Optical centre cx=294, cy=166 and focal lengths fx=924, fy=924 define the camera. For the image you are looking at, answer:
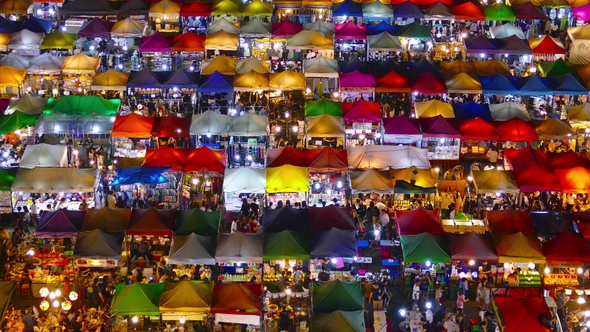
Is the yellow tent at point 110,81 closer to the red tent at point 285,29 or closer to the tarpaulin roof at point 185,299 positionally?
the red tent at point 285,29

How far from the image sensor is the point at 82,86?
40000mm

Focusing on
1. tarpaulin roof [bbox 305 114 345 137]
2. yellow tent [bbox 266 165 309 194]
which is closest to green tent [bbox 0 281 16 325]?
yellow tent [bbox 266 165 309 194]

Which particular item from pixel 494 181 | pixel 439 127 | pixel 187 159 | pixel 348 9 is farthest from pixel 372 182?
pixel 348 9

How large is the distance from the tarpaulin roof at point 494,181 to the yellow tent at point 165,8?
18853mm

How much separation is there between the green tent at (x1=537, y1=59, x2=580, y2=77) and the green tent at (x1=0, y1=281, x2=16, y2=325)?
2522 cm

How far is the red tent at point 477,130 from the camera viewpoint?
117ft

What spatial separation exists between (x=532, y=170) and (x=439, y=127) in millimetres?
4291

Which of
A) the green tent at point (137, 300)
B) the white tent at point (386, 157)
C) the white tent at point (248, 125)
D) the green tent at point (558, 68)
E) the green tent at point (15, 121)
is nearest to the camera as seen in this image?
the green tent at point (137, 300)

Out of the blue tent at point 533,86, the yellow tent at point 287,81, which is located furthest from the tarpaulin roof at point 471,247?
the yellow tent at point 287,81

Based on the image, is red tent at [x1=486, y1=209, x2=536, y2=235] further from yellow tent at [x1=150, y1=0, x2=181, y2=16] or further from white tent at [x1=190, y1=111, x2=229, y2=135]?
yellow tent at [x1=150, y1=0, x2=181, y2=16]

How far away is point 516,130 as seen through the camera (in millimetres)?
35875

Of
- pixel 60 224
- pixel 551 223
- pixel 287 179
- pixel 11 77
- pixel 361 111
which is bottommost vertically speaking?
pixel 551 223

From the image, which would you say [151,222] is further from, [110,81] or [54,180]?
[110,81]

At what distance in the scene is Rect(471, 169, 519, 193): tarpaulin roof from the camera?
32.5m
